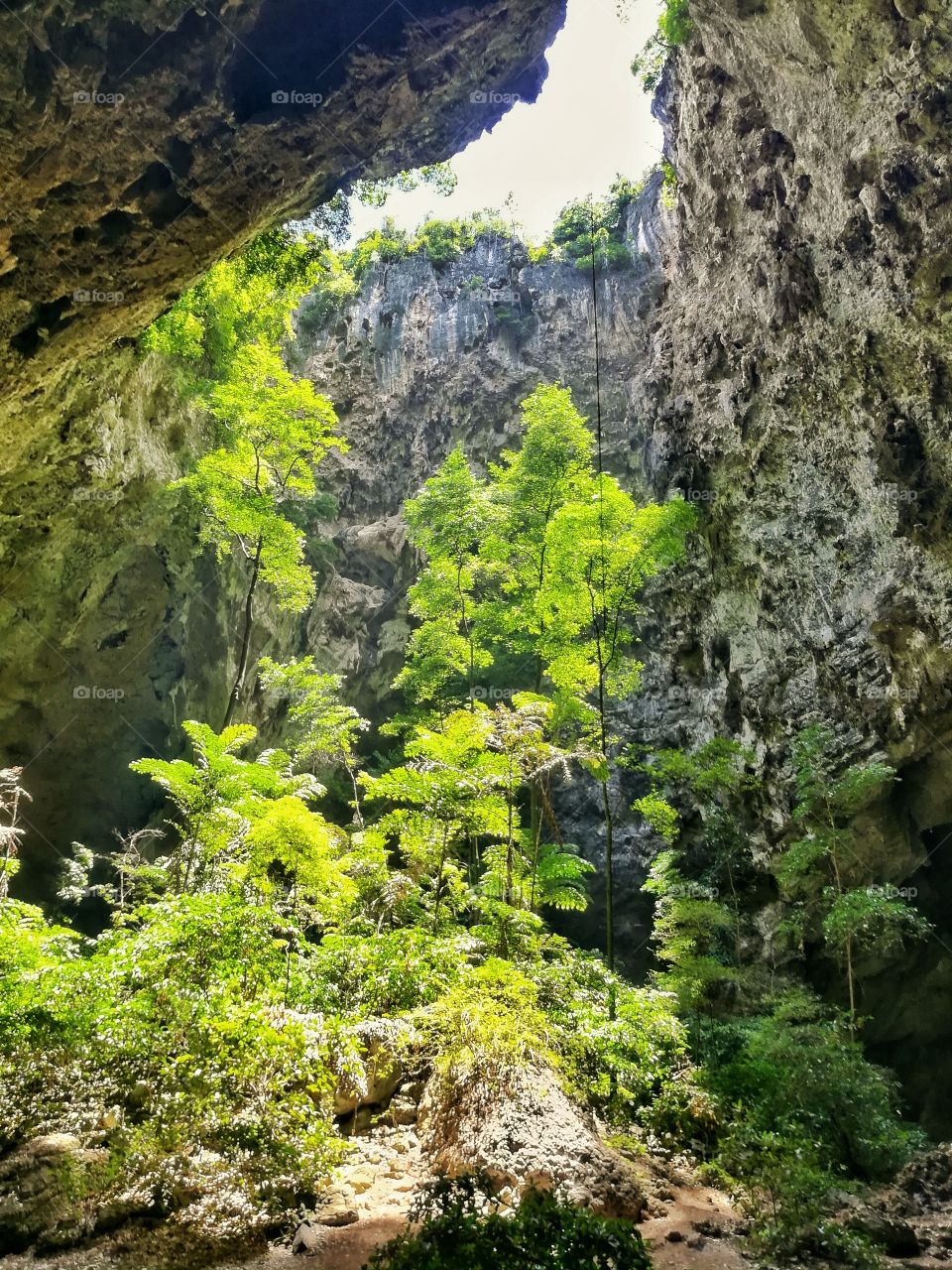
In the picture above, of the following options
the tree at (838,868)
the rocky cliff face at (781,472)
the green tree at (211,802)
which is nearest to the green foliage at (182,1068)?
the green tree at (211,802)

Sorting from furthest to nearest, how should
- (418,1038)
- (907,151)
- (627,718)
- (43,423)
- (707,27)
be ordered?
(627,718), (707,27), (907,151), (43,423), (418,1038)

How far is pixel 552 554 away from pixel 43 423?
795 cm

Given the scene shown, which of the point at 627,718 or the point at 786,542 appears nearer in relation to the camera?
the point at 786,542

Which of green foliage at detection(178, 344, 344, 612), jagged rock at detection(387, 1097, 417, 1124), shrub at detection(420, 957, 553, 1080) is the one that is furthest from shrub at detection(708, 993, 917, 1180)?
green foliage at detection(178, 344, 344, 612)

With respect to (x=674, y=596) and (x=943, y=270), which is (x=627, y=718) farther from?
(x=943, y=270)

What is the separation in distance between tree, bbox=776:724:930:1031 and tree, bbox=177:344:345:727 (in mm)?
9750

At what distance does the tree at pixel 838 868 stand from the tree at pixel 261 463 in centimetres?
975

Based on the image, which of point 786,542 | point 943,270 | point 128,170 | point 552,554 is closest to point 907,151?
point 943,270

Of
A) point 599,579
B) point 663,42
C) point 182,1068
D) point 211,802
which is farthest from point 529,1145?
point 663,42

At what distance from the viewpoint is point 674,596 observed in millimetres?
17875

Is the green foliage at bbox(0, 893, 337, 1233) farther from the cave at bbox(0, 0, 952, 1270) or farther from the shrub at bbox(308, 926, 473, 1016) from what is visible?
the shrub at bbox(308, 926, 473, 1016)

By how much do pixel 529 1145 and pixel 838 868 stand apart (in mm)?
8719

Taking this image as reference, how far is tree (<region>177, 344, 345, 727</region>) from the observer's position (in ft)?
43.7

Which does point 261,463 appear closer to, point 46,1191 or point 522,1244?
point 46,1191
